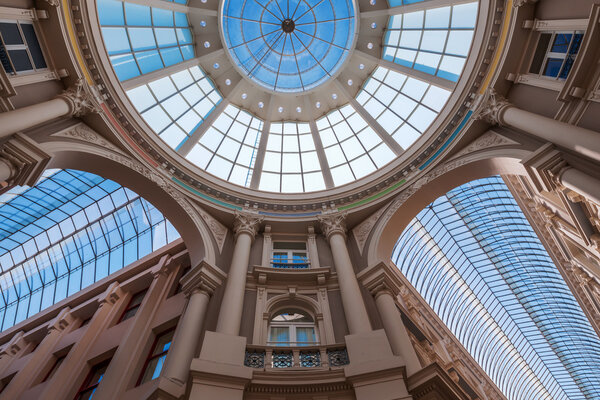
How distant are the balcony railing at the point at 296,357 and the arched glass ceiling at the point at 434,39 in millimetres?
14014

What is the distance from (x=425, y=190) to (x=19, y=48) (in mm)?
15389

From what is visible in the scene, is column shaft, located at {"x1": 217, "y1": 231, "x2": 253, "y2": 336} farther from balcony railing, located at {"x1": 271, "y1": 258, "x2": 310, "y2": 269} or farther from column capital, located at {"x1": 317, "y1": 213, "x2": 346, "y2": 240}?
column capital, located at {"x1": 317, "y1": 213, "x2": 346, "y2": 240}

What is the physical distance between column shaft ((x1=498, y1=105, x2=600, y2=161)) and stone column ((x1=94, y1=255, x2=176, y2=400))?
14880 mm

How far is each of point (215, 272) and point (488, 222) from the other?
67.4ft

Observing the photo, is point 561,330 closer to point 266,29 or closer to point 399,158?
point 399,158

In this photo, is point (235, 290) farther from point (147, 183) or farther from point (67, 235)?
point (67, 235)

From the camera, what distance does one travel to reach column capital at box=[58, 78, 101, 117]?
40.7 feet

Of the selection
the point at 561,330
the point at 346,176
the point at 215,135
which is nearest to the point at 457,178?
the point at 346,176

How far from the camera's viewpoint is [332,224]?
1714 cm

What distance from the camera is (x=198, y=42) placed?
22.3m

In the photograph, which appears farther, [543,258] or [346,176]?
[543,258]

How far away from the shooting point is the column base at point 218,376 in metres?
8.82

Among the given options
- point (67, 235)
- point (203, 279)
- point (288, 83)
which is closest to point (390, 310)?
point (203, 279)

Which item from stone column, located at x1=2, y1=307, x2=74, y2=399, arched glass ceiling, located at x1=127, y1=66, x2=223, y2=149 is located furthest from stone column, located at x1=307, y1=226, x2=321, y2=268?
stone column, located at x1=2, y1=307, x2=74, y2=399
